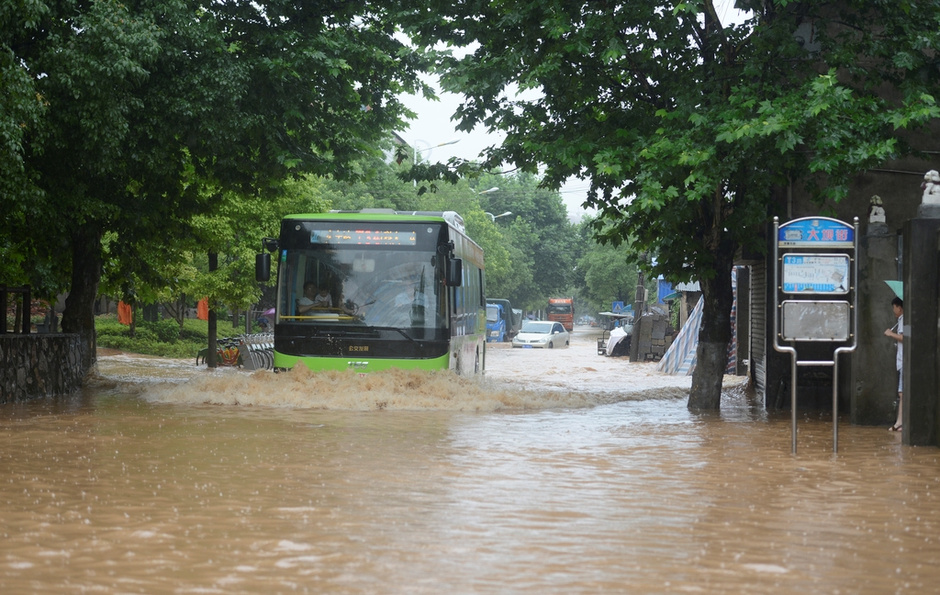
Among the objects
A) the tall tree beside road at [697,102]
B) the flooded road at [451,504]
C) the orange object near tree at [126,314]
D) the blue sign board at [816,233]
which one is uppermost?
the tall tree beside road at [697,102]

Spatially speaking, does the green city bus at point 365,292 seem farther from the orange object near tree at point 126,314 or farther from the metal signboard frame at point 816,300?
the orange object near tree at point 126,314

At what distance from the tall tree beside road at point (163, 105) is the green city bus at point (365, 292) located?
5.20ft

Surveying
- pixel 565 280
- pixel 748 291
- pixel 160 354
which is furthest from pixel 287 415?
pixel 565 280

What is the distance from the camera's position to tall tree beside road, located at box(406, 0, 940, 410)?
46.1 feet

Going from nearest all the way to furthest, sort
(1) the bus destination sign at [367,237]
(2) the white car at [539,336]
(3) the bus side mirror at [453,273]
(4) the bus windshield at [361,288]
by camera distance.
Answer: (3) the bus side mirror at [453,273], (4) the bus windshield at [361,288], (1) the bus destination sign at [367,237], (2) the white car at [539,336]

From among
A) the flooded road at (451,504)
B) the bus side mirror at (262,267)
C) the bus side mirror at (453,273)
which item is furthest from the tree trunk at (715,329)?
the bus side mirror at (262,267)

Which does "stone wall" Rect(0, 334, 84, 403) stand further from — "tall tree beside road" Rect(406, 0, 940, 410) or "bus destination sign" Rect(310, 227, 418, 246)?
"tall tree beside road" Rect(406, 0, 940, 410)

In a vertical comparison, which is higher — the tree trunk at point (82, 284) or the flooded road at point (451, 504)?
the tree trunk at point (82, 284)

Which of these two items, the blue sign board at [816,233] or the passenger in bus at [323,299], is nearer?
the blue sign board at [816,233]

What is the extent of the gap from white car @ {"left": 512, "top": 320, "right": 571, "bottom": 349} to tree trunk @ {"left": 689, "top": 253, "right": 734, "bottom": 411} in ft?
123

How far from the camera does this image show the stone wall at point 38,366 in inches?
688

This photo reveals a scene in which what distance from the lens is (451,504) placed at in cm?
834

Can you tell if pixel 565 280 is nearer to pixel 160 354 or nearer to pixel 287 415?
pixel 160 354

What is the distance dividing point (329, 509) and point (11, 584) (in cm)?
257
